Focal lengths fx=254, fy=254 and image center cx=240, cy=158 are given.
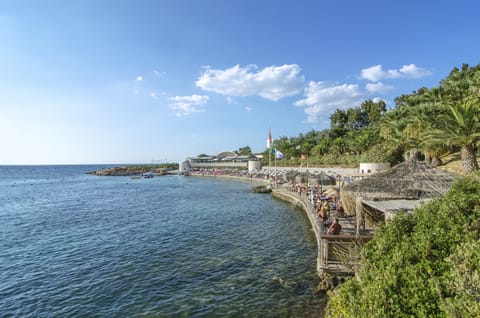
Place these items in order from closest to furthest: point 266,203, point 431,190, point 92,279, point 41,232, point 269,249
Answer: point 92,279 < point 431,190 < point 269,249 < point 41,232 < point 266,203

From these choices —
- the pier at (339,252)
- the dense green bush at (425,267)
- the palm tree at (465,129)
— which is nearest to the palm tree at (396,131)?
the palm tree at (465,129)

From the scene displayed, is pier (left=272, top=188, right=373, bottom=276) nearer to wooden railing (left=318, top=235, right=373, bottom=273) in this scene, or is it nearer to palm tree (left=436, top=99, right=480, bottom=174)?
wooden railing (left=318, top=235, right=373, bottom=273)

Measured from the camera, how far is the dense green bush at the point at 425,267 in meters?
3.75

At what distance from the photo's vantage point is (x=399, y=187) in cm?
1294

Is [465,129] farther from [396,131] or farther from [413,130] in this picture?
[396,131]

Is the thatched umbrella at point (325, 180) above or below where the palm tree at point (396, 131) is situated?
below

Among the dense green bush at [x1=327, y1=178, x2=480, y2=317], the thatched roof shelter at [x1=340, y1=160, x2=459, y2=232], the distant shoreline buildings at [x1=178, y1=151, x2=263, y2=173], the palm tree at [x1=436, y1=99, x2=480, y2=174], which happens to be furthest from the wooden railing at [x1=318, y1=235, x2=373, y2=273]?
the distant shoreline buildings at [x1=178, y1=151, x2=263, y2=173]

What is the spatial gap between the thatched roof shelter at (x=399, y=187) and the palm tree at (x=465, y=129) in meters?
4.23

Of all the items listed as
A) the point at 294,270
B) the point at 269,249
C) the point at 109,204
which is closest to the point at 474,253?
the point at 294,270

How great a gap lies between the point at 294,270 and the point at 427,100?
33.3 meters

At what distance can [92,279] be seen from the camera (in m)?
11.2

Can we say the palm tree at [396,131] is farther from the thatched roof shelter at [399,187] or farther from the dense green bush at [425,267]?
the dense green bush at [425,267]

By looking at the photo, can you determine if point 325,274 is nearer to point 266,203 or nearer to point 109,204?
point 266,203

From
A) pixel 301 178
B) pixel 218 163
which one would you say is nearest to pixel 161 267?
pixel 301 178
